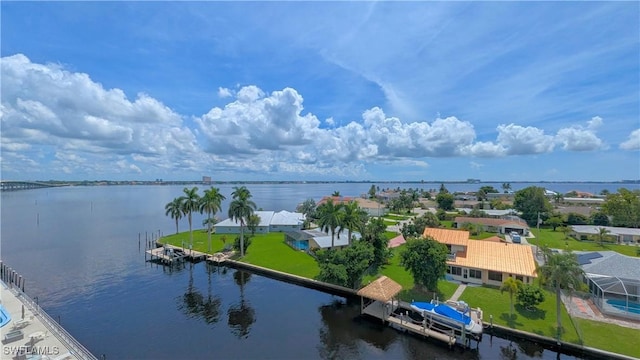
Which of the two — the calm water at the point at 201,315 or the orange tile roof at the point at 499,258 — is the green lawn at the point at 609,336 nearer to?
the calm water at the point at 201,315

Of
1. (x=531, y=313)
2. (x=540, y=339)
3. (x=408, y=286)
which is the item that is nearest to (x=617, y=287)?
(x=531, y=313)

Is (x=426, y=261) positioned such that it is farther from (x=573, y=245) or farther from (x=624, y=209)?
(x=624, y=209)

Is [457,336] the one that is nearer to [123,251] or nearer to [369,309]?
[369,309]

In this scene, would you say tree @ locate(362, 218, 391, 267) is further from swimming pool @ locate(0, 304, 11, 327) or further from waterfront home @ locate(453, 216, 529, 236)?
waterfront home @ locate(453, 216, 529, 236)

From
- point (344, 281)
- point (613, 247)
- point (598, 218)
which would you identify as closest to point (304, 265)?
point (344, 281)

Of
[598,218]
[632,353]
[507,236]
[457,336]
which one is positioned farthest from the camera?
[598,218]
